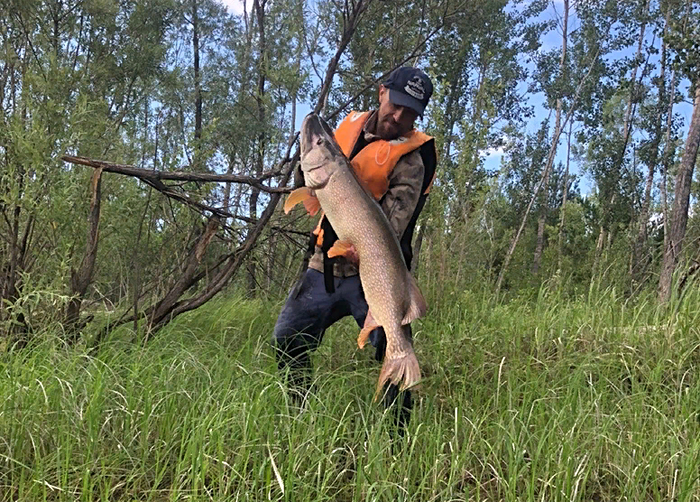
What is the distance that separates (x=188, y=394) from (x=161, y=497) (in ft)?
1.70

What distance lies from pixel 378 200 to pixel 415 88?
582 millimetres

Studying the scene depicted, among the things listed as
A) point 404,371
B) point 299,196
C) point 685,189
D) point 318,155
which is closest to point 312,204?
point 299,196

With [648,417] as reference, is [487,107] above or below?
above

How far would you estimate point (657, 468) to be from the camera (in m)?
2.28

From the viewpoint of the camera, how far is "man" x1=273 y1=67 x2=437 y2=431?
2621 mm

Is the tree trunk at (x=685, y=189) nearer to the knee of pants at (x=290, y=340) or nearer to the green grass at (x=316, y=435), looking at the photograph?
the green grass at (x=316, y=435)

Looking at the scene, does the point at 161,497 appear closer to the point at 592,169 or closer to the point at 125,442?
the point at 125,442

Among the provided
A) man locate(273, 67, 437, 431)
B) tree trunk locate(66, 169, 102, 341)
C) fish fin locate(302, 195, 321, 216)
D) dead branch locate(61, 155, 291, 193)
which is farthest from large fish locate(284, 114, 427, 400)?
Answer: tree trunk locate(66, 169, 102, 341)

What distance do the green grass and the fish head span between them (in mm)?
993

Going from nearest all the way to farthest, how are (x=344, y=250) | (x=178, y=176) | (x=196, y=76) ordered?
(x=344, y=250)
(x=178, y=176)
(x=196, y=76)

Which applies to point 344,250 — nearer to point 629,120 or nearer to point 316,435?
point 316,435

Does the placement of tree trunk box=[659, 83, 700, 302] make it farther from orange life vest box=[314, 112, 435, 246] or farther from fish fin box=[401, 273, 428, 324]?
fish fin box=[401, 273, 428, 324]

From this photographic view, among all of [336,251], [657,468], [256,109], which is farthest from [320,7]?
[657,468]

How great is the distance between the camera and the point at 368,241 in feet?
7.69
